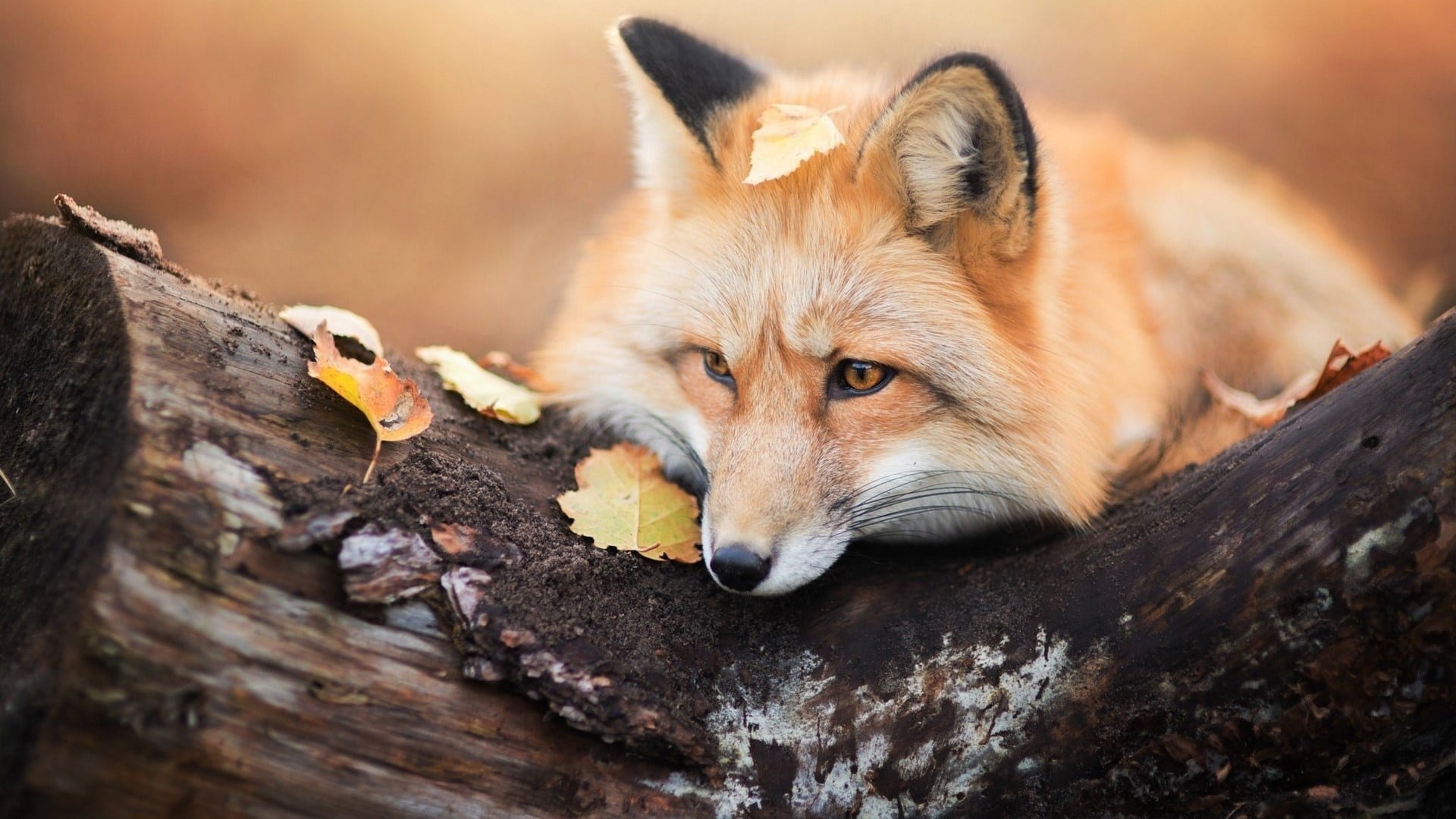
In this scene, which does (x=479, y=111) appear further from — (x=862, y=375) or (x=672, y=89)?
(x=862, y=375)

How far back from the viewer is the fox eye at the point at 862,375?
238cm

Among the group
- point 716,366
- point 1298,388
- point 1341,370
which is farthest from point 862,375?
point 1298,388

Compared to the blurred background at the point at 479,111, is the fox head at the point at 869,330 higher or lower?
lower

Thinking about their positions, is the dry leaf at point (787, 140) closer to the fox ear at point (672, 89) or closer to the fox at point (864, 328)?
the fox at point (864, 328)

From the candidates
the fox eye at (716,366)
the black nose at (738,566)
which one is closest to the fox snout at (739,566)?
the black nose at (738,566)

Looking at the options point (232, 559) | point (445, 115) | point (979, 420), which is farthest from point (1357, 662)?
point (445, 115)

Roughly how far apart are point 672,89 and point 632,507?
125 centimetres

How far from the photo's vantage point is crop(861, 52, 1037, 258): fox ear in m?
2.21

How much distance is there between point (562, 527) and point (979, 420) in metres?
1.14

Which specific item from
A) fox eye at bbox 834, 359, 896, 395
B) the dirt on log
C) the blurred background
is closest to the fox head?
fox eye at bbox 834, 359, 896, 395

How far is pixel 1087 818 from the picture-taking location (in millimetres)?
1799

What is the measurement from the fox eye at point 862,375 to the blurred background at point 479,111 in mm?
3405

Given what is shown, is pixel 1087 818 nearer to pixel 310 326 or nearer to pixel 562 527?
pixel 562 527

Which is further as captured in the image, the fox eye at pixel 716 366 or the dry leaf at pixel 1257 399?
the dry leaf at pixel 1257 399
